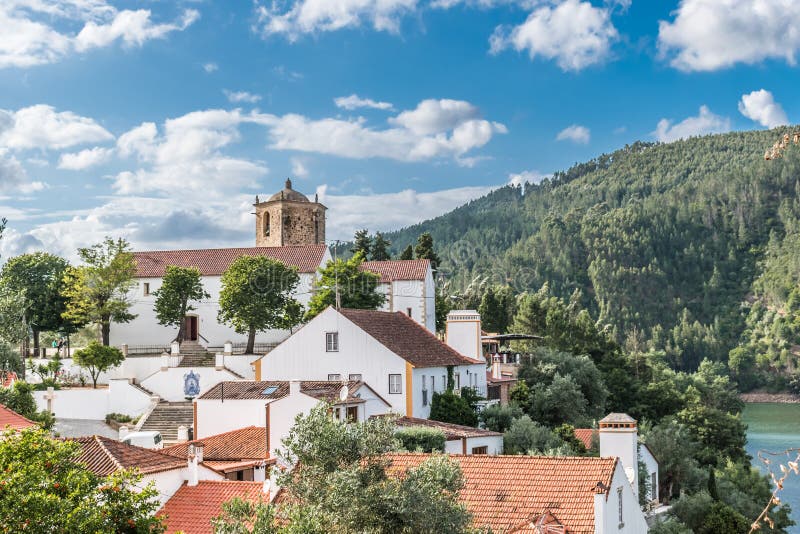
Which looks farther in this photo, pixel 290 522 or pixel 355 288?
pixel 355 288

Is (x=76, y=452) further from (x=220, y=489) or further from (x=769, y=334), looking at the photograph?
(x=769, y=334)

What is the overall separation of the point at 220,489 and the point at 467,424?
17.0 metres

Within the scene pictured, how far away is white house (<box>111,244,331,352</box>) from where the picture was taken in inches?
2034

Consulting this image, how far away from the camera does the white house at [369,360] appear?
1350 inches

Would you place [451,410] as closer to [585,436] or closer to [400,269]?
[585,436]

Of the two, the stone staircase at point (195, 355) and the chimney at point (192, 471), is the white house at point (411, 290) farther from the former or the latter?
the chimney at point (192, 471)

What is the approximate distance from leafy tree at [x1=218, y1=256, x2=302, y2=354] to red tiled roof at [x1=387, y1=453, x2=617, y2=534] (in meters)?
29.4

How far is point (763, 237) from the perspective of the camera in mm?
192500

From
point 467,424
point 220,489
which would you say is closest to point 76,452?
point 220,489

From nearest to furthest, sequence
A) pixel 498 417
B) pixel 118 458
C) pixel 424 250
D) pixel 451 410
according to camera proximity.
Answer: pixel 118 458 < pixel 451 410 < pixel 498 417 < pixel 424 250

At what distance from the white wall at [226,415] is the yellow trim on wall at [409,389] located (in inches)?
223

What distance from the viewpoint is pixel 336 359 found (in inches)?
1395

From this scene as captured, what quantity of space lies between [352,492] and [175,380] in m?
32.0

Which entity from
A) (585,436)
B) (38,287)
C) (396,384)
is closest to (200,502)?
(396,384)
